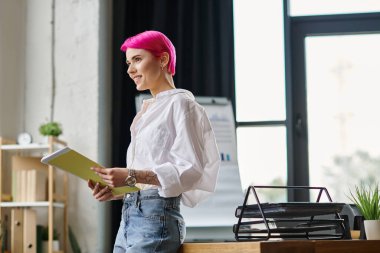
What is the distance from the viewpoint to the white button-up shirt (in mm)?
1565

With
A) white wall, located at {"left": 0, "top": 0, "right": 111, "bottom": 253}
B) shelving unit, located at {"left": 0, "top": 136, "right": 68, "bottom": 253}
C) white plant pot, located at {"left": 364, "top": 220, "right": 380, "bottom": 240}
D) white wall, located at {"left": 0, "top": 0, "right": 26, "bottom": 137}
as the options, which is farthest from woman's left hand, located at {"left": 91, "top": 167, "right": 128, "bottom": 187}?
white wall, located at {"left": 0, "top": 0, "right": 26, "bottom": 137}

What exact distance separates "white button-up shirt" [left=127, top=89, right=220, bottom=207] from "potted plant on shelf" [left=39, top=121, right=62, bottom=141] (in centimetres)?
332

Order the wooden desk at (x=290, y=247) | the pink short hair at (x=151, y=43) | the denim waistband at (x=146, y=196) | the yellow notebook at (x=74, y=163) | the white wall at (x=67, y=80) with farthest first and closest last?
the white wall at (x=67, y=80)
the pink short hair at (x=151, y=43)
the denim waistband at (x=146, y=196)
the yellow notebook at (x=74, y=163)
the wooden desk at (x=290, y=247)

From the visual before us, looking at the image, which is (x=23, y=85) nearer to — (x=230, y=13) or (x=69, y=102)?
(x=69, y=102)

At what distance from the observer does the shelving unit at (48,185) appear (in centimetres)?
482

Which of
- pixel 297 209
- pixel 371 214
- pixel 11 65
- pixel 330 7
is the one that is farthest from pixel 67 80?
pixel 297 209

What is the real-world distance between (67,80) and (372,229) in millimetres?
3900

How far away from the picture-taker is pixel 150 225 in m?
1.56

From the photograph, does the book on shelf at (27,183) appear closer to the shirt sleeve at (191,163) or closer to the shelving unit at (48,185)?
the shelving unit at (48,185)

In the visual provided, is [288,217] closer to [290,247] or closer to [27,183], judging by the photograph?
[290,247]

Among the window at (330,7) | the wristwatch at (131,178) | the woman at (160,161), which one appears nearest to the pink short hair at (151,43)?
the woman at (160,161)

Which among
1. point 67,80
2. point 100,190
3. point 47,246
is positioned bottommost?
point 47,246

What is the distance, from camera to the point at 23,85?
5484mm

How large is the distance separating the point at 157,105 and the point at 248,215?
0.33 meters
